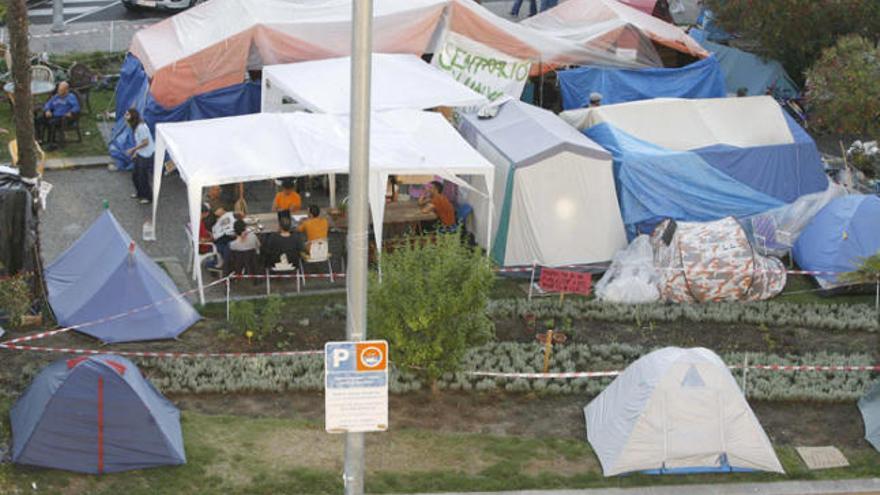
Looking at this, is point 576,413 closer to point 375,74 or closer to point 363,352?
point 363,352

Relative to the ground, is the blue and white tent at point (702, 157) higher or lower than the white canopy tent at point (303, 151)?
lower

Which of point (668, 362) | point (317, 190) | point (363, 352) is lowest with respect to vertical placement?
point (317, 190)

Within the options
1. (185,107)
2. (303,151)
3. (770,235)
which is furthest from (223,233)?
(770,235)

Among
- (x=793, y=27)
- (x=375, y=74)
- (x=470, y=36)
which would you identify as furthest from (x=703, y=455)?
(x=793, y=27)

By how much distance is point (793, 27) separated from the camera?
80.5ft

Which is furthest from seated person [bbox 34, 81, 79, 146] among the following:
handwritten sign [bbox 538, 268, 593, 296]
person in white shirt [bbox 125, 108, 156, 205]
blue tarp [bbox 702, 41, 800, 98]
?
blue tarp [bbox 702, 41, 800, 98]

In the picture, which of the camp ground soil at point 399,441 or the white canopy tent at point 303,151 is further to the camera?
the white canopy tent at point 303,151

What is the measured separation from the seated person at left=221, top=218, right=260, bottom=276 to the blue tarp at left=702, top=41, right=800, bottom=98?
12790 mm

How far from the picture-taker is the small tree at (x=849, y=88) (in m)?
19.3

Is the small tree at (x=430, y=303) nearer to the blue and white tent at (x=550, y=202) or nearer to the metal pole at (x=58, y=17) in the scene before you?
the blue and white tent at (x=550, y=202)

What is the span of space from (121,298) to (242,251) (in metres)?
2.15

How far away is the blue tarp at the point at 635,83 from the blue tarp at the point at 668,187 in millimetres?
3738

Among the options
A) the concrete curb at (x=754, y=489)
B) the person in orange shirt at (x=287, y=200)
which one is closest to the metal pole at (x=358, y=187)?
the concrete curb at (x=754, y=489)

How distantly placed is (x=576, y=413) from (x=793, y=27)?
12.8 m
